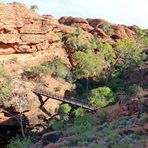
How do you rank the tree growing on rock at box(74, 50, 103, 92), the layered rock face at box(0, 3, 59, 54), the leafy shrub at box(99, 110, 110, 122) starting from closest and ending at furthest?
1. the leafy shrub at box(99, 110, 110, 122)
2. the layered rock face at box(0, 3, 59, 54)
3. the tree growing on rock at box(74, 50, 103, 92)

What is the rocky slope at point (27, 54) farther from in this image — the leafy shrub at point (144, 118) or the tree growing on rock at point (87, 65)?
the leafy shrub at point (144, 118)

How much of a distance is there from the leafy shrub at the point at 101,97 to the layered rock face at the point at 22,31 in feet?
40.2

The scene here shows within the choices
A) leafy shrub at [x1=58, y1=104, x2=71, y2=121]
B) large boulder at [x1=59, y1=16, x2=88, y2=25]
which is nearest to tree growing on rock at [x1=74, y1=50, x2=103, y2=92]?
leafy shrub at [x1=58, y1=104, x2=71, y2=121]

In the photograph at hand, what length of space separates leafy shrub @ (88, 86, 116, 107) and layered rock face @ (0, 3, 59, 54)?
12244 millimetres

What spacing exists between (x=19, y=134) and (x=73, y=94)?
36.0 feet

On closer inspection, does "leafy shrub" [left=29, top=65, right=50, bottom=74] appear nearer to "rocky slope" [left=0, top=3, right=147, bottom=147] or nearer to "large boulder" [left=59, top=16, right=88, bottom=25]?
"rocky slope" [left=0, top=3, right=147, bottom=147]

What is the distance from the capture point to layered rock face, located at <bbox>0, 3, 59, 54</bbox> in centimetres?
5559

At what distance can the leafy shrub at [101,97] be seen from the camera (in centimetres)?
4844

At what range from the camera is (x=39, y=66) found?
2222 inches

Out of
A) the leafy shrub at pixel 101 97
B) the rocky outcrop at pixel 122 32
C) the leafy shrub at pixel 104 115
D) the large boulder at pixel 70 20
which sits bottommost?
the leafy shrub at pixel 101 97

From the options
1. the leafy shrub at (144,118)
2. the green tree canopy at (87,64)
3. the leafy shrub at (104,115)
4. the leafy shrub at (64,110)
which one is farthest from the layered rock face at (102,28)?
the leafy shrub at (144,118)

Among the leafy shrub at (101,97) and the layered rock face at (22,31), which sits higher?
the layered rock face at (22,31)

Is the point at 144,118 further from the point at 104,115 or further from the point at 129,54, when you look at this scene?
the point at 129,54

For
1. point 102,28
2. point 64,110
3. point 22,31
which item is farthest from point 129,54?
point 64,110
